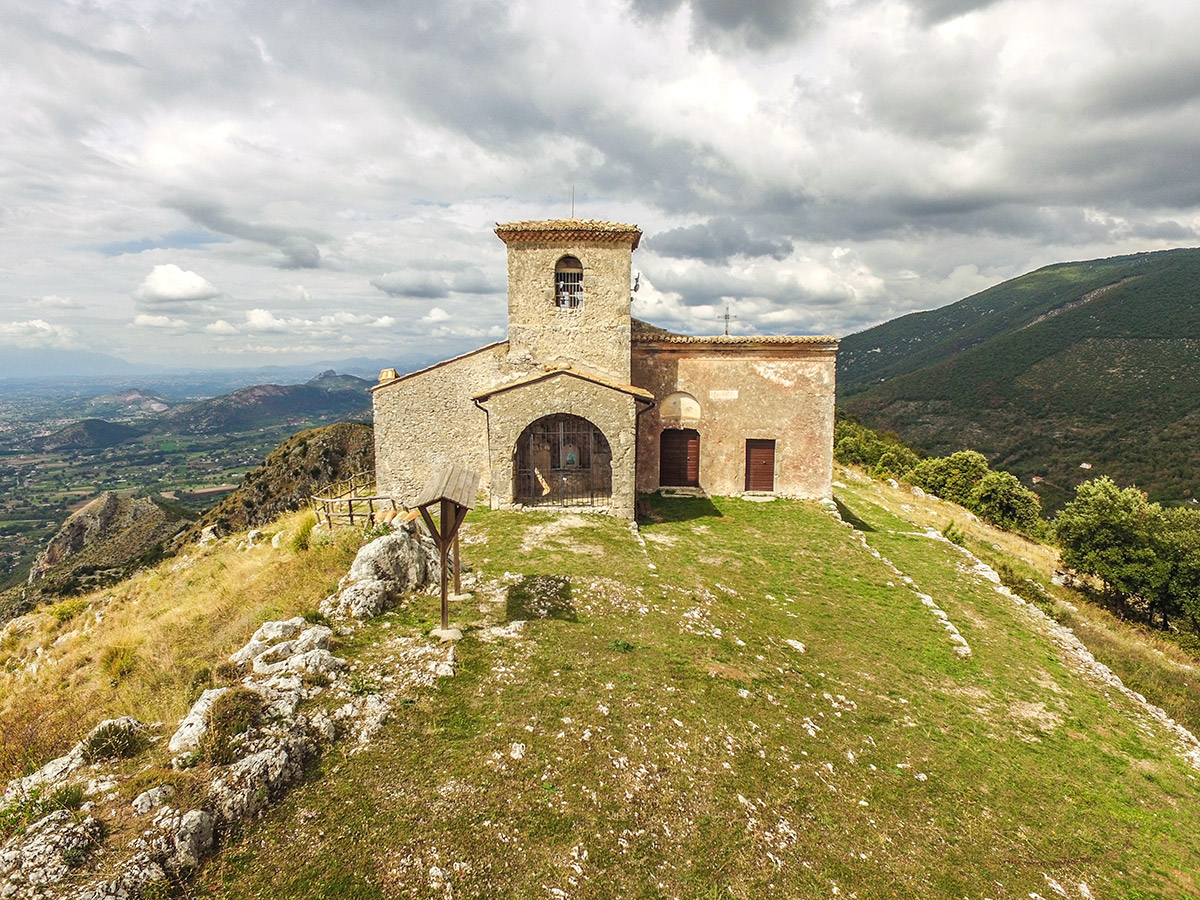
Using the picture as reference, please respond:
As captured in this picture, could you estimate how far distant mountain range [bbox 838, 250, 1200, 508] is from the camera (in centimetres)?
6450

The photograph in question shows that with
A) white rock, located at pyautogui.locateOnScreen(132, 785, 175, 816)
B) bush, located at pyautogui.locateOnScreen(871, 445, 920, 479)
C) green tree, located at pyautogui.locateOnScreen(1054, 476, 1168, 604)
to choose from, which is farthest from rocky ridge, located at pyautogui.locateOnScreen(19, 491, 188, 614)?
bush, located at pyautogui.locateOnScreen(871, 445, 920, 479)

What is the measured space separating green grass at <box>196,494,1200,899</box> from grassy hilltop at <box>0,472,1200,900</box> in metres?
0.03

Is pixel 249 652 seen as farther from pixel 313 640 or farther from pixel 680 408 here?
pixel 680 408

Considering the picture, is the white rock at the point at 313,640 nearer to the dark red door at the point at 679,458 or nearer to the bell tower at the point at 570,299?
the bell tower at the point at 570,299

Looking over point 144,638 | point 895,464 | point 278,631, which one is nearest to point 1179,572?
point 895,464

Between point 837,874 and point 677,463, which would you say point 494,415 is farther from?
point 837,874

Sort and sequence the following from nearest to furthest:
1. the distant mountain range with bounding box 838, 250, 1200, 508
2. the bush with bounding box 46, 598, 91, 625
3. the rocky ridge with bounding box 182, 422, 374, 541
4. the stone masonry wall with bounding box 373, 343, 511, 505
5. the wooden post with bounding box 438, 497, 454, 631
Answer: the wooden post with bounding box 438, 497, 454, 631
the bush with bounding box 46, 598, 91, 625
the stone masonry wall with bounding box 373, 343, 511, 505
the rocky ridge with bounding box 182, 422, 374, 541
the distant mountain range with bounding box 838, 250, 1200, 508

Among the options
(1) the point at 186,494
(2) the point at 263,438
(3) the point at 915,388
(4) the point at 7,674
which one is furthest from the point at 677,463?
(2) the point at 263,438

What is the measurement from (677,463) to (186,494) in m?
118

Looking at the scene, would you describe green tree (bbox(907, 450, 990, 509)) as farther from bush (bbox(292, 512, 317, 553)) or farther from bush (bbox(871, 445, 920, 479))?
bush (bbox(292, 512, 317, 553))

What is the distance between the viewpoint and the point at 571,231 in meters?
20.3

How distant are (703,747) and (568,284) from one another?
59.0 ft

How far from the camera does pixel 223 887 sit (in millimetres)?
4496

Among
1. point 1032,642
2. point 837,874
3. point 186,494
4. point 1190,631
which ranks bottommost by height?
point 186,494
